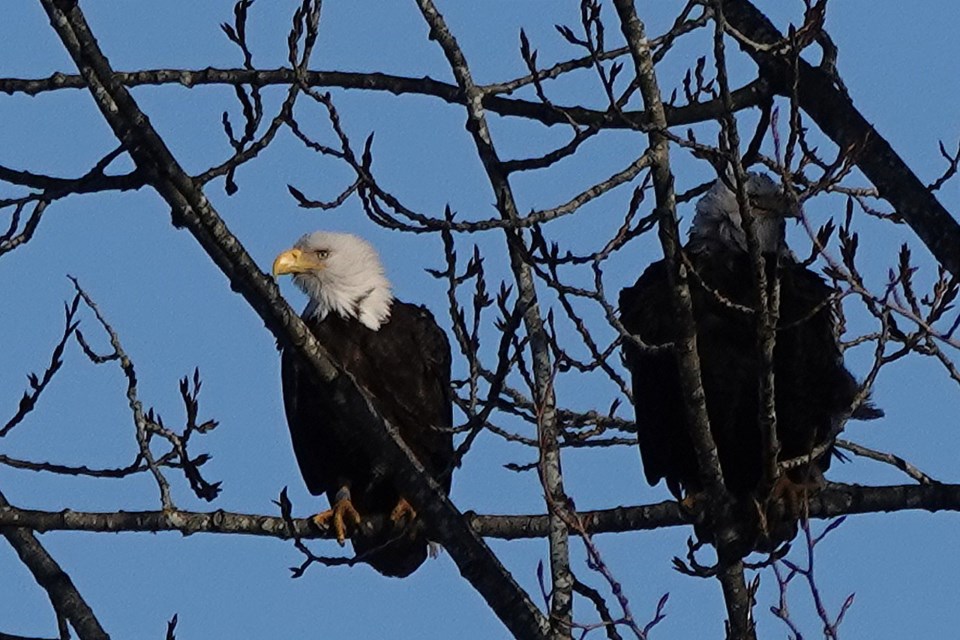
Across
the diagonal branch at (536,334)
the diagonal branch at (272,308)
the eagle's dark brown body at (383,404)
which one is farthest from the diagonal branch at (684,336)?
the eagle's dark brown body at (383,404)

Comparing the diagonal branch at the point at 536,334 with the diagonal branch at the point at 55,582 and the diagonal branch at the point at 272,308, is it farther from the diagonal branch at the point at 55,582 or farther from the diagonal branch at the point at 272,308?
the diagonal branch at the point at 55,582

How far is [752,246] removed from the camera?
4.05 meters

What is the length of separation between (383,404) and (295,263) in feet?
2.62

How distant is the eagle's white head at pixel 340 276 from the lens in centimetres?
668

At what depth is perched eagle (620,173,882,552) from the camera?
220 inches

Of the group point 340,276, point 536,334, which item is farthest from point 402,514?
point 536,334

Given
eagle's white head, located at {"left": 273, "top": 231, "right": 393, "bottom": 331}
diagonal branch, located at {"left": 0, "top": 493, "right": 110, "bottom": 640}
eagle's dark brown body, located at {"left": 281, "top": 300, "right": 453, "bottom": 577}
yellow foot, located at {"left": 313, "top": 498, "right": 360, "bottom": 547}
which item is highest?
eagle's white head, located at {"left": 273, "top": 231, "right": 393, "bottom": 331}

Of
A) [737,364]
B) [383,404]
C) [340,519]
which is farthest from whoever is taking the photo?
[383,404]

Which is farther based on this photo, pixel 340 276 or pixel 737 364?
pixel 340 276

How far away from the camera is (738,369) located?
5.66 m

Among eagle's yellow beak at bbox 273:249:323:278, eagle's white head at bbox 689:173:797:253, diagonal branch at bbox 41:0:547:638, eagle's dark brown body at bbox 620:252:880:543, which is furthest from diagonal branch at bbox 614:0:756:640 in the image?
eagle's yellow beak at bbox 273:249:323:278

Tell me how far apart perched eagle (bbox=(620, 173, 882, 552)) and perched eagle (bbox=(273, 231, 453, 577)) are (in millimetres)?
868

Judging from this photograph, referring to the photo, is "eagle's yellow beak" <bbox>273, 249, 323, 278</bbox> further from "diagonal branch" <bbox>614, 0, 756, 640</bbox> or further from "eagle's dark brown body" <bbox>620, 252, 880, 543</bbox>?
"diagonal branch" <bbox>614, 0, 756, 640</bbox>

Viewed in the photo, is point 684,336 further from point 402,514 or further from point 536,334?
point 402,514
